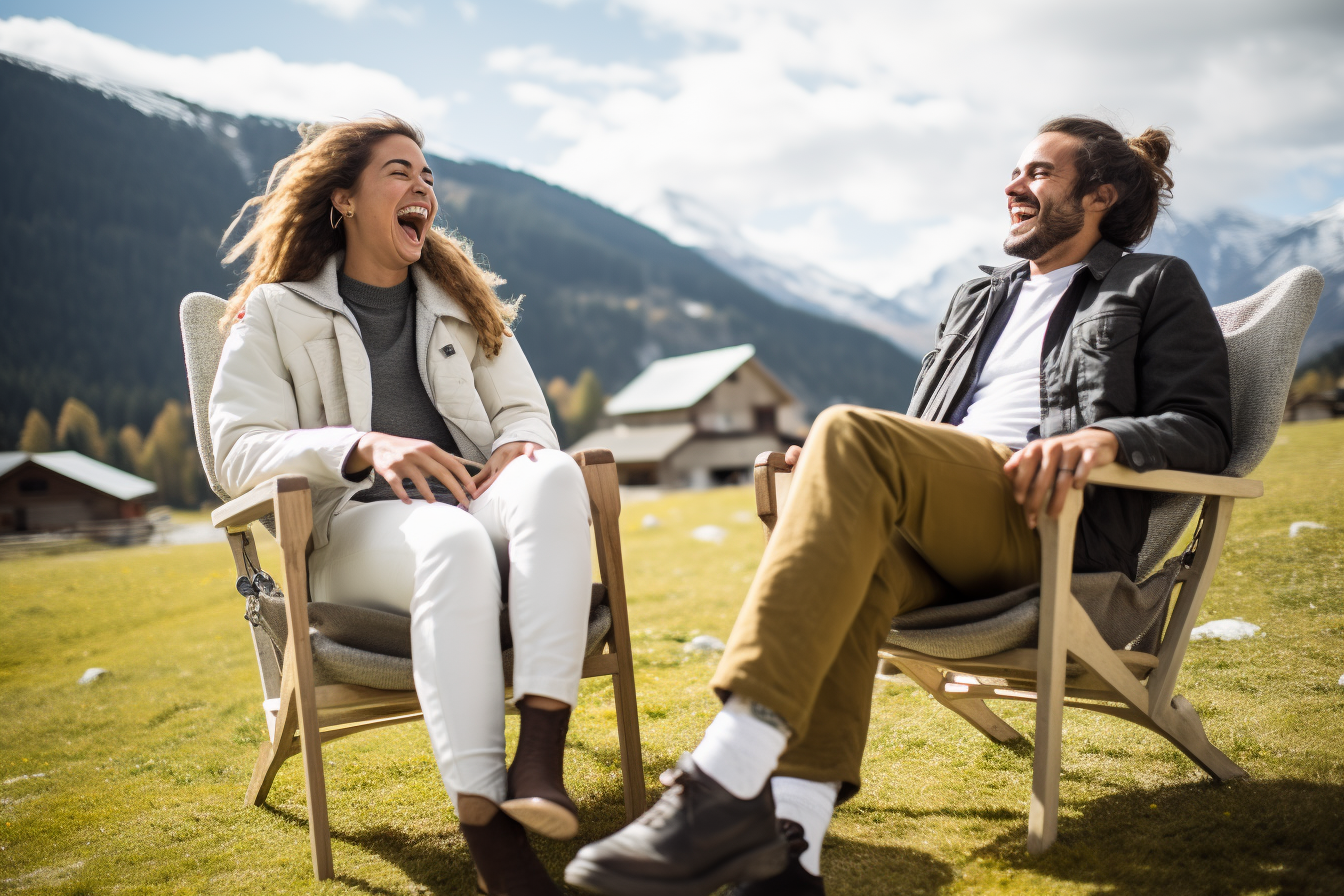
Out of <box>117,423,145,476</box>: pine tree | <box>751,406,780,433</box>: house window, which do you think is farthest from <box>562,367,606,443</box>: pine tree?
<box>117,423,145,476</box>: pine tree

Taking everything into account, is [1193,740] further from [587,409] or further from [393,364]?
[587,409]

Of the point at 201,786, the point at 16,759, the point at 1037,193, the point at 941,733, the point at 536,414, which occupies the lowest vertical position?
the point at 16,759

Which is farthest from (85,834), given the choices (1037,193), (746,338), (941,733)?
(746,338)

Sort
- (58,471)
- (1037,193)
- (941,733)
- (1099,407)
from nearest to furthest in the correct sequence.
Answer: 1. (1099,407)
2. (1037,193)
3. (941,733)
4. (58,471)

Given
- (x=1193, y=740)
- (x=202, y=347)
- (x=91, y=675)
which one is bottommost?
(x=91, y=675)

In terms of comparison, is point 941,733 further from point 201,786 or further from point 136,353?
point 136,353

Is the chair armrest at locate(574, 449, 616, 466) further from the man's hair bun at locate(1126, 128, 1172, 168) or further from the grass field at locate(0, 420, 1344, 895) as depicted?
the man's hair bun at locate(1126, 128, 1172, 168)

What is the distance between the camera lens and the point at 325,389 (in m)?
2.68

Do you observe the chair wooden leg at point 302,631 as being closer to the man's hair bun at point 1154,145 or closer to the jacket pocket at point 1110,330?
the jacket pocket at point 1110,330

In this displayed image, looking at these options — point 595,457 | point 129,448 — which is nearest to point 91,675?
point 595,457

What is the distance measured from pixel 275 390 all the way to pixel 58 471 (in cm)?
3675

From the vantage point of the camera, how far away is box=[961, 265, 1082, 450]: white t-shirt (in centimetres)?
263

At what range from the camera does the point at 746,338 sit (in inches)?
4574

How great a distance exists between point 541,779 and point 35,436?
67028mm
